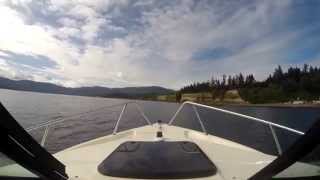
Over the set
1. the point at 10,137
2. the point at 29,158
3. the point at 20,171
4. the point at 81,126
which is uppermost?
the point at 10,137

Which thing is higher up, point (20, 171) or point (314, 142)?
point (314, 142)

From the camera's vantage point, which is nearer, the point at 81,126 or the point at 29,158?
the point at 29,158

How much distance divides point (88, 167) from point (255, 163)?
219 cm

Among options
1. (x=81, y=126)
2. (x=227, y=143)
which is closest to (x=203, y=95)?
(x=81, y=126)

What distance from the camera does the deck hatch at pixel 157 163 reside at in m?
3.30

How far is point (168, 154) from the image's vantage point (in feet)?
12.8

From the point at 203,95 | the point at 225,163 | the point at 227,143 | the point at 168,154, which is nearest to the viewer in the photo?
the point at 168,154

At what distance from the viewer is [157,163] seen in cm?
356

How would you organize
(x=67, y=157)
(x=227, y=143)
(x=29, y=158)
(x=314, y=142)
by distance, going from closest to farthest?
(x=314, y=142), (x=29, y=158), (x=67, y=157), (x=227, y=143)

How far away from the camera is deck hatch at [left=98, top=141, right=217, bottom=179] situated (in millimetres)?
3301

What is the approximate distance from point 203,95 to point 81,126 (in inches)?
2614

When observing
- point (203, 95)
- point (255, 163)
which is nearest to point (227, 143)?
point (255, 163)

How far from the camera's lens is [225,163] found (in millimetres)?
4148

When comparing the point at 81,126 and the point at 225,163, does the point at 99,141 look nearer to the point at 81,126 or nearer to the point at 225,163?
the point at 225,163
